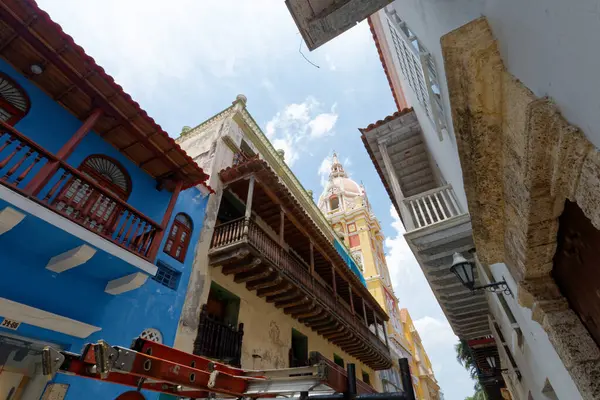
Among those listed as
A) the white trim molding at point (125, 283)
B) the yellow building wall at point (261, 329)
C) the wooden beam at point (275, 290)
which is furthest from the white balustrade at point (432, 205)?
the white trim molding at point (125, 283)

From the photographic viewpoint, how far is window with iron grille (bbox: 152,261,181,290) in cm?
725

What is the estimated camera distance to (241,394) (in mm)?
3271

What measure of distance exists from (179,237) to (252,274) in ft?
7.91

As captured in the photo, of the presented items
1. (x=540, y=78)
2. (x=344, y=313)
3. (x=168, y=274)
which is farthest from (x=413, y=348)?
(x=540, y=78)

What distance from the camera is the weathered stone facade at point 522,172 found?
1.81 m

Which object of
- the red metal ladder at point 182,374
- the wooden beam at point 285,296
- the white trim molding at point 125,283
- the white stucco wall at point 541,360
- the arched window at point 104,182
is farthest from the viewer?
the wooden beam at point 285,296

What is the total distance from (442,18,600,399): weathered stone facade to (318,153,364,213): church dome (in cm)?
3071

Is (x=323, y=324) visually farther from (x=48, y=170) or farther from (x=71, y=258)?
(x=48, y=170)

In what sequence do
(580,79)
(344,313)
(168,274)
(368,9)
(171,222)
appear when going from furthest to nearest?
(344,313) < (171,222) < (168,274) < (368,9) < (580,79)

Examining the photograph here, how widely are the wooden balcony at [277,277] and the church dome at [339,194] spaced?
22.3 m

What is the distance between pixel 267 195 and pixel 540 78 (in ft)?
29.4

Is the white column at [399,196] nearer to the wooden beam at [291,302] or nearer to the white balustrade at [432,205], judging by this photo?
the white balustrade at [432,205]

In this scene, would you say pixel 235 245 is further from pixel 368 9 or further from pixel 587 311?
pixel 587 311

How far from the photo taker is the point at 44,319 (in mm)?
4742
